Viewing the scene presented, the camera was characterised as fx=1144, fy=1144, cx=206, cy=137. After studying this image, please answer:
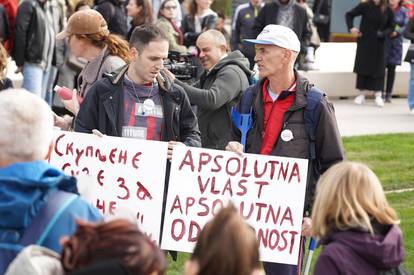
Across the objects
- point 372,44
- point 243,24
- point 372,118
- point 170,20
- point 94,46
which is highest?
point 94,46

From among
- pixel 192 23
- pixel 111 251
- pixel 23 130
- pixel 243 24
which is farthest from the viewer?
pixel 243 24

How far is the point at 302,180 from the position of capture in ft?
21.7

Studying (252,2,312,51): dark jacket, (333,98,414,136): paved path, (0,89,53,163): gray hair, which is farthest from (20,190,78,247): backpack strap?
(252,2,312,51): dark jacket

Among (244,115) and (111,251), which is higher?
(111,251)

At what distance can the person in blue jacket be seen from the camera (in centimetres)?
429

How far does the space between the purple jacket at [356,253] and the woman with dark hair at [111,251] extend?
1331mm

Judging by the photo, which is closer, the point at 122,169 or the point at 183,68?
the point at 122,169

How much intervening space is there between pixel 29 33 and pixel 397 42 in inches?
308

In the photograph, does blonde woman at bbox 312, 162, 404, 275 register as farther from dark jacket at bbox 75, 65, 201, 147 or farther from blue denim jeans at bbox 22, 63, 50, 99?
blue denim jeans at bbox 22, 63, 50, 99

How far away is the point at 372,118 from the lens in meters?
17.6

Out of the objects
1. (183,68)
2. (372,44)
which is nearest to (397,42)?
(372,44)

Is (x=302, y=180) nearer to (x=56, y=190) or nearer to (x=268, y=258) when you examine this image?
(x=268, y=258)

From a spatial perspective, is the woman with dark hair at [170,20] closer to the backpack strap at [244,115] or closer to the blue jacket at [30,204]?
the backpack strap at [244,115]

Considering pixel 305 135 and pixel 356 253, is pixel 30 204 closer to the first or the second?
pixel 356 253
